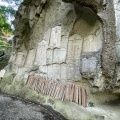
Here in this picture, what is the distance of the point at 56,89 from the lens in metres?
4.72

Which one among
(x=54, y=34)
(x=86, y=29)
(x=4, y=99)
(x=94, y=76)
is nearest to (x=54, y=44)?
(x=54, y=34)

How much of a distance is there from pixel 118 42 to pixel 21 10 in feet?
10.6

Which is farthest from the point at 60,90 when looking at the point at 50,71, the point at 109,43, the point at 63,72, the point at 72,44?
the point at 109,43

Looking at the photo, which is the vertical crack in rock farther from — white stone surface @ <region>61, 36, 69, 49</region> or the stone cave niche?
white stone surface @ <region>61, 36, 69, 49</region>

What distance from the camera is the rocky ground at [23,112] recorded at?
3.86 meters

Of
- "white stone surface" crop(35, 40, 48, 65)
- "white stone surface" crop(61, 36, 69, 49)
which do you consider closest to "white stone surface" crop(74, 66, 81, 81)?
"white stone surface" crop(61, 36, 69, 49)

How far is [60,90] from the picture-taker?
4.67 m

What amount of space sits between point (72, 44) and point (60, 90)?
1.15 m

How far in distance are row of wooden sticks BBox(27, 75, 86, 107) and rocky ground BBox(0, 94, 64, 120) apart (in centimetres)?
44

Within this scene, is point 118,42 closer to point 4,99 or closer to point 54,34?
point 54,34

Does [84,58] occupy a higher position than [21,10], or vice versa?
[21,10]

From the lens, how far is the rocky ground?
152 inches

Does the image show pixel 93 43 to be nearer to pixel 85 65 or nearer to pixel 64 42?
pixel 85 65

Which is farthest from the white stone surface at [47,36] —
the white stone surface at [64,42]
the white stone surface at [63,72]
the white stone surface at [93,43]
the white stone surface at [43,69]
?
the white stone surface at [93,43]
